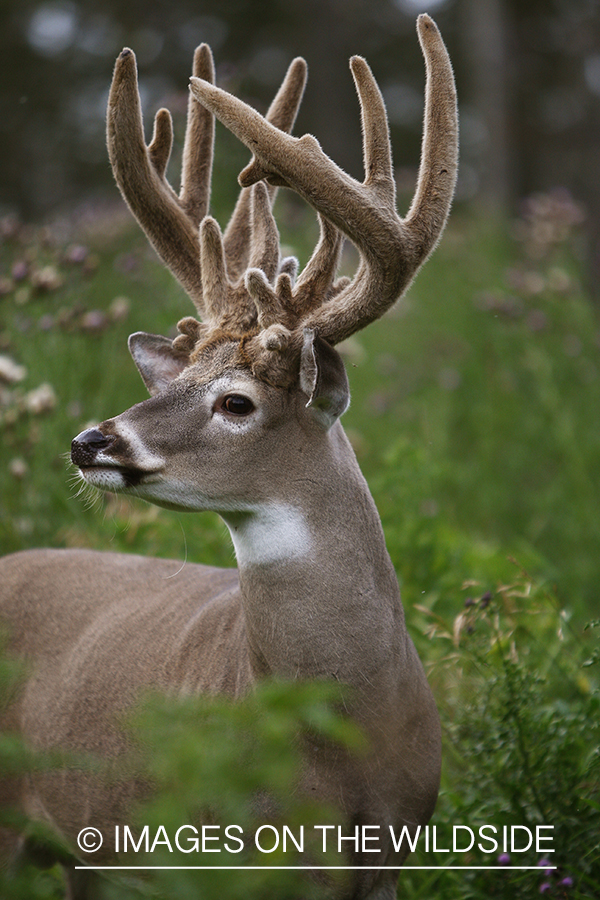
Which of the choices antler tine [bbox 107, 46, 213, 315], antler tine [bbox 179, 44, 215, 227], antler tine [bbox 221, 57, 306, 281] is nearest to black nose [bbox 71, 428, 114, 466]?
antler tine [bbox 107, 46, 213, 315]

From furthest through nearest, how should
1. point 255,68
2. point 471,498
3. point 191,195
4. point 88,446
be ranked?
1. point 255,68
2. point 471,498
3. point 191,195
4. point 88,446

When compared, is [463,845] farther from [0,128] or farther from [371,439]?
[0,128]

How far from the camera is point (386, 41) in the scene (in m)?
23.0

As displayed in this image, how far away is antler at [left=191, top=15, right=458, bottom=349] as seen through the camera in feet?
7.93

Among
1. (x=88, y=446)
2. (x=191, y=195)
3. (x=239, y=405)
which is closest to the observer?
(x=88, y=446)

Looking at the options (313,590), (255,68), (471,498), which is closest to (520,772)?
(313,590)

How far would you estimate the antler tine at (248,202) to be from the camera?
3074 millimetres

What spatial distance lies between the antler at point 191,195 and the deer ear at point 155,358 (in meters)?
0.15

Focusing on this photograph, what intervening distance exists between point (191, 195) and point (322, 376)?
115 cm

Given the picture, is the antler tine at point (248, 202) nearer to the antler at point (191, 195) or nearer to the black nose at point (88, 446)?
the antler at point (191, 195)

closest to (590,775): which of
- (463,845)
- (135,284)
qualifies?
(463,845)

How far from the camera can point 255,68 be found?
62.5ft

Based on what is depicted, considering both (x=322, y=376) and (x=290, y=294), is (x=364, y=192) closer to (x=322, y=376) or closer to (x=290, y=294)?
(x=290, y=294)

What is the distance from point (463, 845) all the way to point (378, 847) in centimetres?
67
